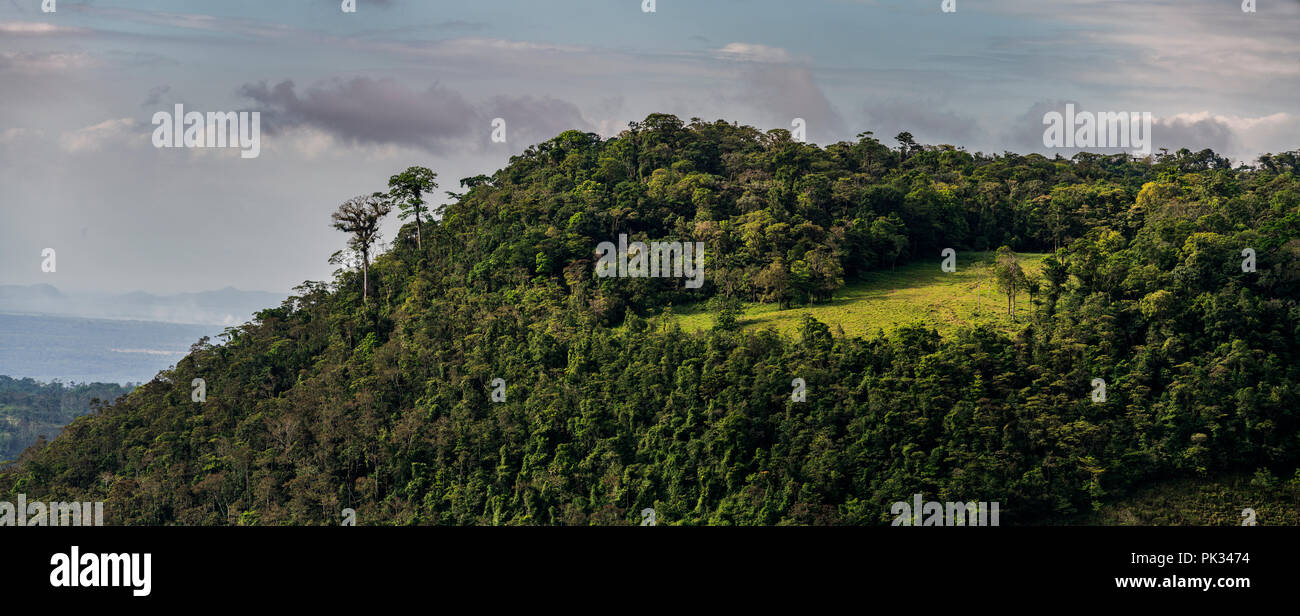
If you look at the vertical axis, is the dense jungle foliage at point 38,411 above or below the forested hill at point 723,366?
below

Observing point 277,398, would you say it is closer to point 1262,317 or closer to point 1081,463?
point 1081,463

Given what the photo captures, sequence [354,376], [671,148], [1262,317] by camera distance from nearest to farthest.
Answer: [1262,317] → [354,376] → [671,148]

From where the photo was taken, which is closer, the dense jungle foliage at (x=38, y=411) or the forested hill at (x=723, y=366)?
the forested hill at (x=723, y=366)

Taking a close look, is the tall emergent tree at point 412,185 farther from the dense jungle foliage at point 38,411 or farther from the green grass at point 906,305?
the dense jungle foliage at point 38,411

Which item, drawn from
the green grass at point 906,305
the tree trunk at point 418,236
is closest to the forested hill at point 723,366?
the tree trunk at point 418,236

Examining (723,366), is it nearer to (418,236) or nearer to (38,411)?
(418,236)

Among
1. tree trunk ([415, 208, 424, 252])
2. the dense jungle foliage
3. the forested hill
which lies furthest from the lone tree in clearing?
the dense jungle foliage

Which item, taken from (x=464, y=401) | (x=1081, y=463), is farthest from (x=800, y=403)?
(x=464, y=401)

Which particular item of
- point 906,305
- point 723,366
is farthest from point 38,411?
point 906,305
